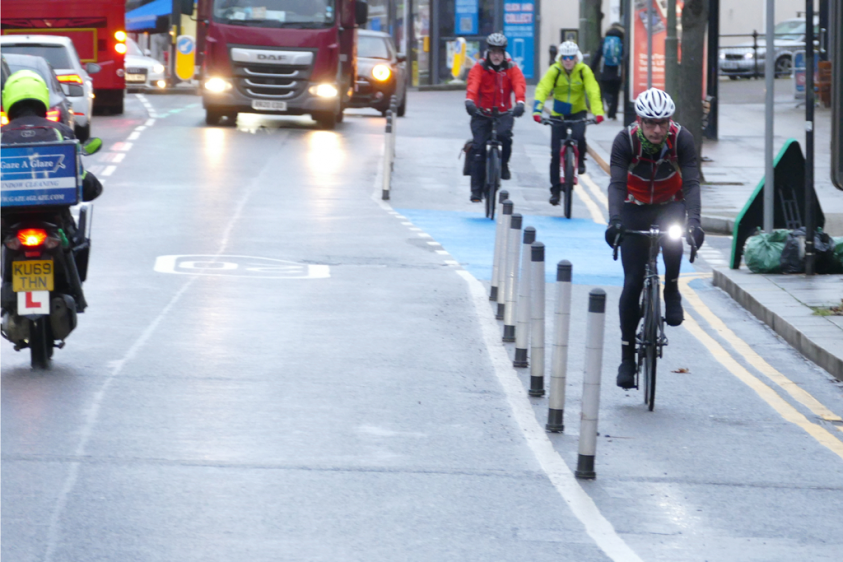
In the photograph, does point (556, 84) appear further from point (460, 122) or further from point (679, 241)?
point (460, 122)

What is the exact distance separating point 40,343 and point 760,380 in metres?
4.34

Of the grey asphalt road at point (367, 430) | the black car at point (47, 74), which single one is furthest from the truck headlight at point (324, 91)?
the grey asphalt road at point (367, 430)

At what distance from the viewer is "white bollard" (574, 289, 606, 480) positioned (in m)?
6.73

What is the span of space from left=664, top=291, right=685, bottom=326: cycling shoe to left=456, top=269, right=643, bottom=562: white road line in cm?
94

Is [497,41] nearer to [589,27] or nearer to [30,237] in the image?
[30,237]

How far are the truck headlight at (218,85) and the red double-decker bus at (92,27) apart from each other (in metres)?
4.22

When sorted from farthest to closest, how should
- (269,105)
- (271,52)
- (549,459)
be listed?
(269,105)
(271,52)
(549,459)

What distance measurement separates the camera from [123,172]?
66.1 ft

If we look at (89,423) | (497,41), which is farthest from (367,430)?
(497,41)

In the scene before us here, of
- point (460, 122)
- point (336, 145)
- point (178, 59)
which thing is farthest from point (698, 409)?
point (178, 59)

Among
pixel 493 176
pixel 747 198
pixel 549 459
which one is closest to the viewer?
pixel 549 459

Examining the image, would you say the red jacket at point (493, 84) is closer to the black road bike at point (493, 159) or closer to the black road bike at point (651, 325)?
the black road bike at point (493, 159)

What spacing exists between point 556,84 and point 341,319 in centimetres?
711

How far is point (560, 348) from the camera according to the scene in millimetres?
7410
